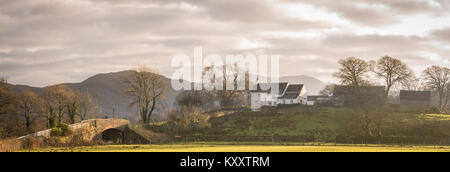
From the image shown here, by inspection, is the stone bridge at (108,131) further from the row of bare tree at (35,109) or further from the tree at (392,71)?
the tree at (392,71)

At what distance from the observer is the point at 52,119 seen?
200ft

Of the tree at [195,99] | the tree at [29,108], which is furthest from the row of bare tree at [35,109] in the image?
the tree at [195,99]

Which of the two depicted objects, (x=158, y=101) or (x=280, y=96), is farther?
(x=280, y=96)

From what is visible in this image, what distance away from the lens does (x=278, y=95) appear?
116312 millimetres

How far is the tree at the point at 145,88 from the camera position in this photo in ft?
274

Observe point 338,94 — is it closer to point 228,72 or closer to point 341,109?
point 341,109

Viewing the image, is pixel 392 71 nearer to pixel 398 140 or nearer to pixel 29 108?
pixel 398 140

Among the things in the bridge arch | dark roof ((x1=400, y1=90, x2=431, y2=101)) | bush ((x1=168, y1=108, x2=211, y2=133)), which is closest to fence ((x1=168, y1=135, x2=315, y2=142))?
bush ((x1=168, y1=108, x2=211, y2=133))

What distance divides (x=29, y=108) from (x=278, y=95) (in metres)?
64.9

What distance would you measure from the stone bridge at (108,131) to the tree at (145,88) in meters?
13.5

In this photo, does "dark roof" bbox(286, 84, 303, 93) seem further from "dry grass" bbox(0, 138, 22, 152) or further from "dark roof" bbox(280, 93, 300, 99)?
"dry grass" bbox(0, 138, 22, 152)
